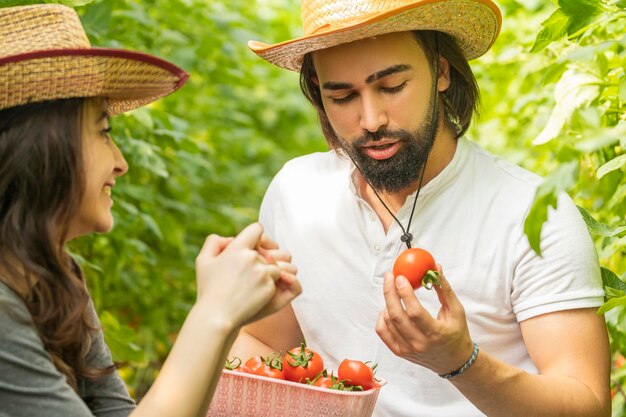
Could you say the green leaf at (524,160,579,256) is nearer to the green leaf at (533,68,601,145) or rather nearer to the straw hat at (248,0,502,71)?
the green leaf at (533,68,601,145)

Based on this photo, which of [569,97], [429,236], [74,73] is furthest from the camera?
[429,236]

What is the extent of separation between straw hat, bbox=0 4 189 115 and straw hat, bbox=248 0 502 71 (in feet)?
2.25

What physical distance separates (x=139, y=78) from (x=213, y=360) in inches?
26.7

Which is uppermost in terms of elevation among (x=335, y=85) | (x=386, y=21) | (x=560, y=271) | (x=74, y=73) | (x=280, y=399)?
(x=386, y=21)

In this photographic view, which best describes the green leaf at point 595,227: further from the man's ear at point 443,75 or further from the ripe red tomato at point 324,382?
the ripe red tomato at point 324,382

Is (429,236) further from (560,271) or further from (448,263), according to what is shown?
(560,271)

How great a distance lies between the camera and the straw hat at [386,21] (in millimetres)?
2684

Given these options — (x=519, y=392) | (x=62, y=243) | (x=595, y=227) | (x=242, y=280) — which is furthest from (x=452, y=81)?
(x=62, y=243)

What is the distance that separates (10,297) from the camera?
191 cm

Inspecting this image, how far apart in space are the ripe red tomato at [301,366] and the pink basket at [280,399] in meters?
0.07

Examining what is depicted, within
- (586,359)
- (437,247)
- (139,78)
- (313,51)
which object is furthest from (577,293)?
(139,78)

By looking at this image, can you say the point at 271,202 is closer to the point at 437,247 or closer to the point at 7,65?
the point at 437,247

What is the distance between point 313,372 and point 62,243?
0.76 m

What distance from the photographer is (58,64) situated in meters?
1.96
